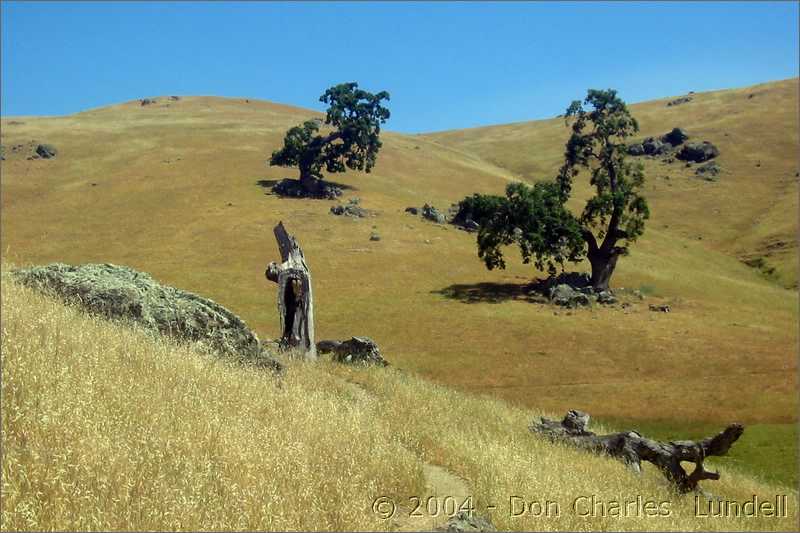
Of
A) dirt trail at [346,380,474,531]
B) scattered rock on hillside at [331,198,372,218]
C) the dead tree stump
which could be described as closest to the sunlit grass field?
dirt trail at [346,380,474,531]

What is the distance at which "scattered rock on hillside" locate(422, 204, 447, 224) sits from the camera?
72.9m

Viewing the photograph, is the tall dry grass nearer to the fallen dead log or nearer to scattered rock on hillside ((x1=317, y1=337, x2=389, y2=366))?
the fallen dead log

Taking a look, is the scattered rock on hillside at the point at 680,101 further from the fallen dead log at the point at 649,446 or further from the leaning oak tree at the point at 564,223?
the fallen dead log at the point at 649,446

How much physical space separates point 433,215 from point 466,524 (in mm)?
67305

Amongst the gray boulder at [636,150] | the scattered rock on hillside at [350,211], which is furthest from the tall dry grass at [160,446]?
the gray boulder at [636,150]

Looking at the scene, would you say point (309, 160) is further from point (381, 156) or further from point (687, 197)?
point (687, 197)

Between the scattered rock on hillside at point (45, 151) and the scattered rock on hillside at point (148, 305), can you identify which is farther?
the scattered rock on hillside at point (45, 151)

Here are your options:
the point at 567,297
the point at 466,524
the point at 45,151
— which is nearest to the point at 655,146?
the point at 567,297

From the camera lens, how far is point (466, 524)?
6.46 m

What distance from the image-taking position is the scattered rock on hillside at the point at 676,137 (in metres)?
135

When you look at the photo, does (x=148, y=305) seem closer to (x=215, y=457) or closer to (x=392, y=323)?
(x=215, y=457)

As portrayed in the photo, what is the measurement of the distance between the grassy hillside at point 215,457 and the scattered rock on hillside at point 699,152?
126424mm

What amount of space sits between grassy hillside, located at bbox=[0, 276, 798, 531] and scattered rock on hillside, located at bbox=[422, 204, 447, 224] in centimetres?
6163

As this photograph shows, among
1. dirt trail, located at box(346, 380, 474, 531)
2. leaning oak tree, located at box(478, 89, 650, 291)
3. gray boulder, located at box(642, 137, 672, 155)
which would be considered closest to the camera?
dirt trail, located at box(346, 380, 474, 531)
